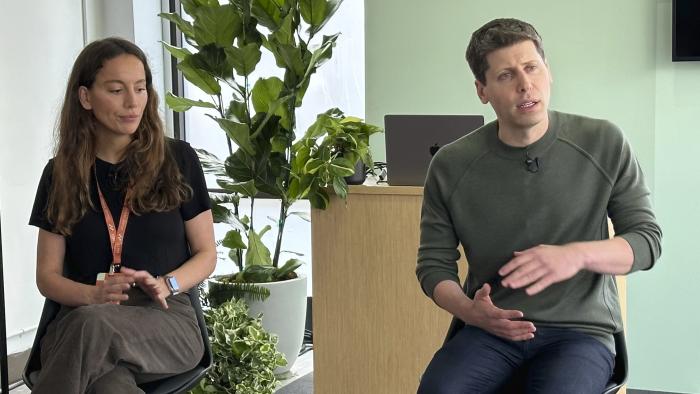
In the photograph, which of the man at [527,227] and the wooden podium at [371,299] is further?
the wooden podium at [371,299]

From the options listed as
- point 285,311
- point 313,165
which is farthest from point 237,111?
point 285,311

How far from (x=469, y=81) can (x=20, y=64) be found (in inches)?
79.0

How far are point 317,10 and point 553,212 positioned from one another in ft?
Result: 5.83

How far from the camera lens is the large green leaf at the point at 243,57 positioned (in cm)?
344

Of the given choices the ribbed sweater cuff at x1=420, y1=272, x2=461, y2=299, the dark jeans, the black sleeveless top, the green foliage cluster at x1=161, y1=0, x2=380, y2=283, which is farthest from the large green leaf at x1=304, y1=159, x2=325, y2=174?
the dark jeans

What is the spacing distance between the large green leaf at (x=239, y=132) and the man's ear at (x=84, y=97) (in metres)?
0.94

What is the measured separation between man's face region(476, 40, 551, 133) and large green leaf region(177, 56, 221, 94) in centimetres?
179

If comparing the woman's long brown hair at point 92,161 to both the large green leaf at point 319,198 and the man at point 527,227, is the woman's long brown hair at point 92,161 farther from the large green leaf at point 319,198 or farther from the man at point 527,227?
the man at point 527,227

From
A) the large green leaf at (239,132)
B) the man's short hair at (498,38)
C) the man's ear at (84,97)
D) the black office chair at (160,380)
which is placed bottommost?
the black office chair at (160,380)

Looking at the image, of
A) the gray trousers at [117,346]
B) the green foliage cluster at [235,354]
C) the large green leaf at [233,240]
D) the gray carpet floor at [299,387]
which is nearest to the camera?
the gray trousers at [117,346]

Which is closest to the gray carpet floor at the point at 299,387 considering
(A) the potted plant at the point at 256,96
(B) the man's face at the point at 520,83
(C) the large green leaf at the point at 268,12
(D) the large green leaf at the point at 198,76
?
(A) the potted plant at the point at 256,96

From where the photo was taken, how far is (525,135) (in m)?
2.04

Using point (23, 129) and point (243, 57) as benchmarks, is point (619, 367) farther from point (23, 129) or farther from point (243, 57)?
point (23, 129)

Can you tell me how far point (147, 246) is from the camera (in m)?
2.47
